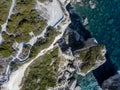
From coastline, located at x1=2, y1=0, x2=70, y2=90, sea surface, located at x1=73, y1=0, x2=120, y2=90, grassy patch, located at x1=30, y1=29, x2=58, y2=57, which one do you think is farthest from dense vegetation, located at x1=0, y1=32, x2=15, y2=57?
sea surface, located at x1=73, y1=0, x2=120, y2=90

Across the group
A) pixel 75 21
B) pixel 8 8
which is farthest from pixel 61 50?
pixel 8 8

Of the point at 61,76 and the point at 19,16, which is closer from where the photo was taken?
the point at 19,16

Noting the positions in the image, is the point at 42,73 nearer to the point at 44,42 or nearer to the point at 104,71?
the point at 44,42

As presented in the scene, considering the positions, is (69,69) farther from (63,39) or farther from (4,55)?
(4,55)

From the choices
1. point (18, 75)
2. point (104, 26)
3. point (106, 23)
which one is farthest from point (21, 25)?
point (106, 23)

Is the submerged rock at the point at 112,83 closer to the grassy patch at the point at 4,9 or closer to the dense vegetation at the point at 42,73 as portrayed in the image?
the dense vegetation at the point at 42,73

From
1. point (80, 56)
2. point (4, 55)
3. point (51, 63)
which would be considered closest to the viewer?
point (4, 55)

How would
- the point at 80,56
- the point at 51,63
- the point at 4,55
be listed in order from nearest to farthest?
the point at 4,55, the point at 51,63, the point at 80,56
